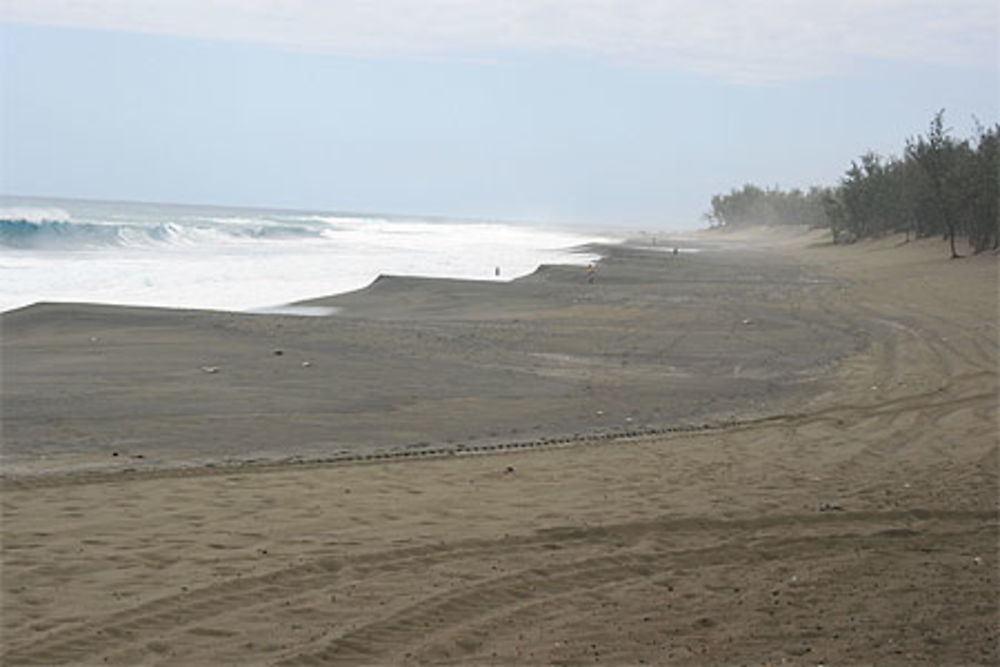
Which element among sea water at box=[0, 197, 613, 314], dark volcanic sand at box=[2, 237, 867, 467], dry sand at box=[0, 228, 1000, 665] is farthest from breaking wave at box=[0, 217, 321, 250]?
dry sand at box=[0, 228, 1000, 665]

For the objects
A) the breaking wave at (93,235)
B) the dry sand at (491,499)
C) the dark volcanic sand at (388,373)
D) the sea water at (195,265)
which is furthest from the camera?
the breaking wave at (93,235)

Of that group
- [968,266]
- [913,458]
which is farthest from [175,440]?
[968,266]

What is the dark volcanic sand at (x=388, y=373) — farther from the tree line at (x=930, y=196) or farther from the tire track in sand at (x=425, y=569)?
the tree line at (x=930, y=196)

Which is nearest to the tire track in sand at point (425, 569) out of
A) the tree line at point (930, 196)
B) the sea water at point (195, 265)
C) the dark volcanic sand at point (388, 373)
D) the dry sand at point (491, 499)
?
the dry sand at point (491, 499)

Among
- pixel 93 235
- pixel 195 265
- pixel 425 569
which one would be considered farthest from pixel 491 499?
pixel 93 235

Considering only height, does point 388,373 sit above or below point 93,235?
below

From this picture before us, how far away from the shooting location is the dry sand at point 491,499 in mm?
6016

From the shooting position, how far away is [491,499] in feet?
29.6

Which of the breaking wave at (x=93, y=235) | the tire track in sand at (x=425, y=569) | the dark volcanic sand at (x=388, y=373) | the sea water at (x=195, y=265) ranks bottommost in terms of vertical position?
the tire track in sand at (x=425, y=569)

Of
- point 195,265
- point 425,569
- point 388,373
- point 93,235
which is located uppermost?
point 93,235

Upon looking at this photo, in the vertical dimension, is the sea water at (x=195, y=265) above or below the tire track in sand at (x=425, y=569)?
above

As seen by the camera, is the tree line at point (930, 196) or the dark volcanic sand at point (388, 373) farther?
the tree line at point (930, 196)

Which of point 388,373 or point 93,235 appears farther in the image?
point 93,235

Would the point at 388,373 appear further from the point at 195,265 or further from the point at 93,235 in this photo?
the point at 93,235
